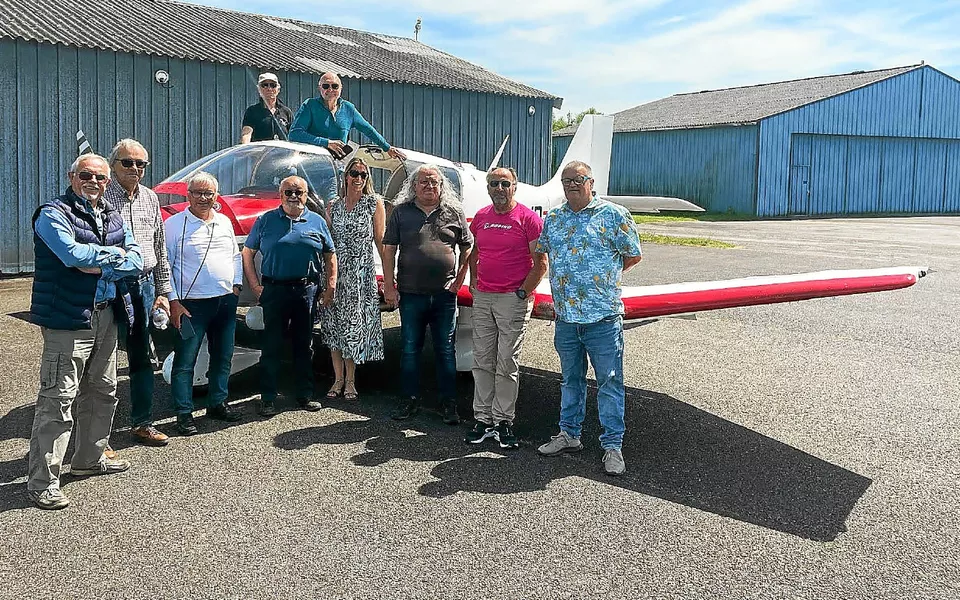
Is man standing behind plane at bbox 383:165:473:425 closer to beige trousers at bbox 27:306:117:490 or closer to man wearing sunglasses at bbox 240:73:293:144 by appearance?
beige trousers at bbox 27:306:117:490

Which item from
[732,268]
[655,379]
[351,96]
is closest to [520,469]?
[655,379]

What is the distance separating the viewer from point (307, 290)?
591cm

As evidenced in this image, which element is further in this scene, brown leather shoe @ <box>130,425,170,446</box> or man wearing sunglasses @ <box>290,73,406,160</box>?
man wearing sunglasses @ <box>290,73,406,160</box>

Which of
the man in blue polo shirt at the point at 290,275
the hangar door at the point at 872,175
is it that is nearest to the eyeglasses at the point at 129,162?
the man in blue polo shirt at the point at 290,275

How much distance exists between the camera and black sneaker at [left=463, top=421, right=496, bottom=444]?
209 inches

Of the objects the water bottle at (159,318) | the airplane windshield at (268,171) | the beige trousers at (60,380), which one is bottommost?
the beige trousers at (60,380)

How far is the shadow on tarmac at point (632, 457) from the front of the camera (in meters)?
4.38

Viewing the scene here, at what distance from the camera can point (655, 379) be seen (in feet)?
23.4

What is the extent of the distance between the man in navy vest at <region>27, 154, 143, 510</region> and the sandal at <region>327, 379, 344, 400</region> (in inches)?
85.0

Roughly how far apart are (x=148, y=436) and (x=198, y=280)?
1.03 meters

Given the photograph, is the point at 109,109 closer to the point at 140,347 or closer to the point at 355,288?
the point at 355,288

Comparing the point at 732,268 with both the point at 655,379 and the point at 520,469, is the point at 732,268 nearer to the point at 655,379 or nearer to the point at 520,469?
the point at 655,379

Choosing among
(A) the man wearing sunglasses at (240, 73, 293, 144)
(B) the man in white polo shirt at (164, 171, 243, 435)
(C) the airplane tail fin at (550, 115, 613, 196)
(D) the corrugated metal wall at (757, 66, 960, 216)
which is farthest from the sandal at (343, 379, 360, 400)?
(D) the corrugated metal wall at (757, 66, 960, 216)

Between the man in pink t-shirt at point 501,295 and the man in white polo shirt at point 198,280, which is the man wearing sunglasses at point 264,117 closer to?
the man in white polo shirt at point 198,280
